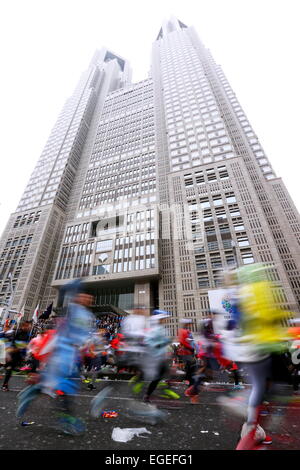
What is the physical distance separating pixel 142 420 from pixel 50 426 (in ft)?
5.53

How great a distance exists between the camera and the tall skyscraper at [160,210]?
1532 inches

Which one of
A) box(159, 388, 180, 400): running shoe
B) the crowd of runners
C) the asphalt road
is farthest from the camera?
box(159, 388, 180, 400): running shoe

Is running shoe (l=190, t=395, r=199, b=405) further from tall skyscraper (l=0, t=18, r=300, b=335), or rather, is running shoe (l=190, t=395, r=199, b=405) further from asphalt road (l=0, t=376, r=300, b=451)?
tall skyscraper (l=0, t=18, r=300, b=335)

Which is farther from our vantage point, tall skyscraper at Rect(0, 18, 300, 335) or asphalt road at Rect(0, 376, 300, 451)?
tall skyscraper at Rect(0, 18, 300, 335)

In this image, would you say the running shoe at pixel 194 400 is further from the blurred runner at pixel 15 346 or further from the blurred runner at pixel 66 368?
the blurred runner at pixel 15 346

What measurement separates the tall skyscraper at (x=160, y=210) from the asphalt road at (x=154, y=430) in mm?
25027

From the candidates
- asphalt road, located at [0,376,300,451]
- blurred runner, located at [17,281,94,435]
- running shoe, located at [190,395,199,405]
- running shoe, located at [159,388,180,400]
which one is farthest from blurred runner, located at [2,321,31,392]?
running shoe, located at [190,395,199,405]

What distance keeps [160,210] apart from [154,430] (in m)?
48.4

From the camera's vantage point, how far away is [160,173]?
5819 centimetres

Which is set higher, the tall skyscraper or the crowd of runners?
the tall skyscraper

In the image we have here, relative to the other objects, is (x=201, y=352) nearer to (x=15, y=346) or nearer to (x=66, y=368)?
(x=66, y=368)

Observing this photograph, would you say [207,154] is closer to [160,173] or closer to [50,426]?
[160,173]

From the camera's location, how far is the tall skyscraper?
38.9 metres

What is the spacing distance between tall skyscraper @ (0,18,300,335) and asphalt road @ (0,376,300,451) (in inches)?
985
